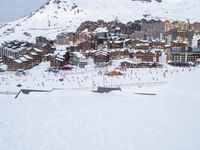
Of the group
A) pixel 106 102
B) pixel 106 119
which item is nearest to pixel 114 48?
pixel 106 102

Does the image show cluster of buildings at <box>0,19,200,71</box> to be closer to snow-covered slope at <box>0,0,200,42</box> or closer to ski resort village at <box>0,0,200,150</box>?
ski resort village at <box>0,0,200,150</box>

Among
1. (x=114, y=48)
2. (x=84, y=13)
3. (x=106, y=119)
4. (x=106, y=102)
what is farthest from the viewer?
(x=84, y=13)

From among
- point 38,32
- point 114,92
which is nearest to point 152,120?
point 114,92

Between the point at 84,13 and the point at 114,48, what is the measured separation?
29180 mm

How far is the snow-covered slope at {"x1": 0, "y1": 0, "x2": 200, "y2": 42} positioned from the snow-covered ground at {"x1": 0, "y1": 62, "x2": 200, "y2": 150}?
34.0m

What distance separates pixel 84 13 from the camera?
55.5 metres

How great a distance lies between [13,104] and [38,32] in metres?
38.8

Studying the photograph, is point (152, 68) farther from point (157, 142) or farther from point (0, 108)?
point (157, 142)

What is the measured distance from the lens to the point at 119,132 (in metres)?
7.89

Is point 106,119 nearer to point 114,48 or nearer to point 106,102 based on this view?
point 106,102

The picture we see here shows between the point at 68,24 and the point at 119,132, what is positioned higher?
the point at 68,24

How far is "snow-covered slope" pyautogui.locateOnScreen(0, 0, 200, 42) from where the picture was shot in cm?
5006

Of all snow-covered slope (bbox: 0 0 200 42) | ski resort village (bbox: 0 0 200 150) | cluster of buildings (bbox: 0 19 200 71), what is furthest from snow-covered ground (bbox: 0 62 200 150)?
snow-covered slope (bbox: 0 0 200 42)

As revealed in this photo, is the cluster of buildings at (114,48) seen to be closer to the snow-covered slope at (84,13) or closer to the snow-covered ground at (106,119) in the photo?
the snow-covered ground at (106,119)
